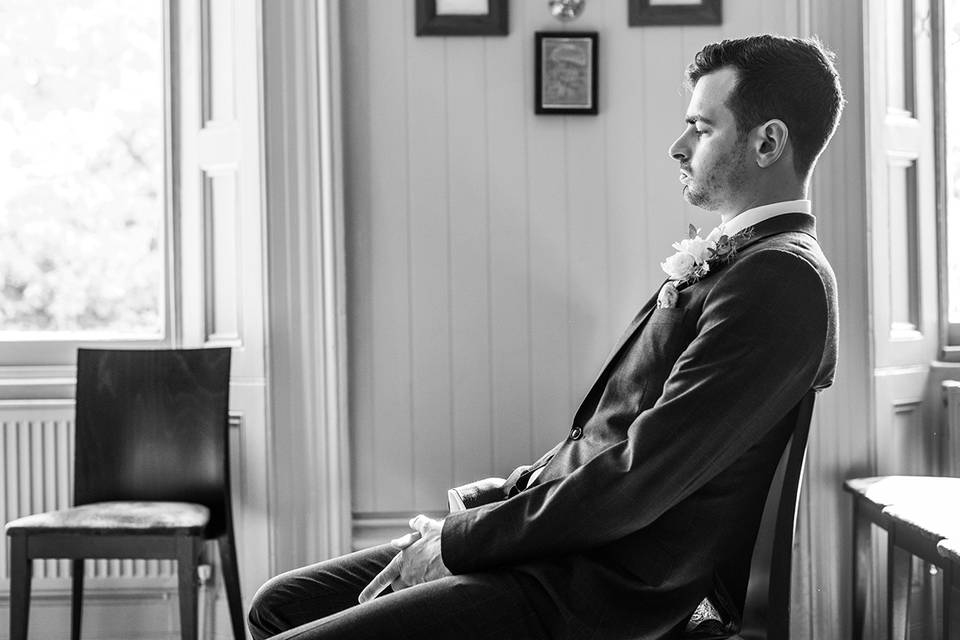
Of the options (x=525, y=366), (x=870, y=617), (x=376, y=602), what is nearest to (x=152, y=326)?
(x=525, y=366)

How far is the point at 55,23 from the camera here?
3.06 m

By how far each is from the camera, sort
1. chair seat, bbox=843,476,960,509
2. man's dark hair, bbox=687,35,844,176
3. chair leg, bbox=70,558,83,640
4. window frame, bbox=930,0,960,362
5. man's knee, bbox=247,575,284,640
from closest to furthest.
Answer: man's dark hair, bbox=687,35,844,176, man's knee, bbox=247,575,284,640, chair seat, bbox=843,476,960,509, chair leg, bbox=70,558,83,640, window frame, bbox=930,0,960,362

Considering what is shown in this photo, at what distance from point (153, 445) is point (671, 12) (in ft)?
6.67

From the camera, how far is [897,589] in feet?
7.64

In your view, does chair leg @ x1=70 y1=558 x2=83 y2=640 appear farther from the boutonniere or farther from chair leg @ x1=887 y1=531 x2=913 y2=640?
chair leg @ x1=887 y1=531 x2=913 y2=640

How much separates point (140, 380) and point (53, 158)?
987mm

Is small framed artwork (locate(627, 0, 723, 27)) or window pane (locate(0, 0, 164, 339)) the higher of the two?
small framed artwork (locate(627, 0, 723, 27))

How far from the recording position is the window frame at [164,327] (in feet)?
9.52

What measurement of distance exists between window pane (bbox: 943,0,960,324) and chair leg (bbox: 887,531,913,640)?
94cm

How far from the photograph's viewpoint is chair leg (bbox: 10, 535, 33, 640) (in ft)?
Answer: 7.56

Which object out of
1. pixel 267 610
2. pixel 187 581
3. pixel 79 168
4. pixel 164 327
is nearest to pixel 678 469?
pixel 267 610

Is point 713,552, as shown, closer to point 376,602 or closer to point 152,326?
point 376,602

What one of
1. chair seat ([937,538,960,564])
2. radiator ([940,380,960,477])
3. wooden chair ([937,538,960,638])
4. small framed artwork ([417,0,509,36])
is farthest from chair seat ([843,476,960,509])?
small framed artwork ([417,0,509,36])

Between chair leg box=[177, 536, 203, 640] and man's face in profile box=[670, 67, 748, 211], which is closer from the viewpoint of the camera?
man's face in profile box=[670, 67, 748, 211]
